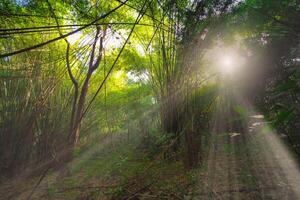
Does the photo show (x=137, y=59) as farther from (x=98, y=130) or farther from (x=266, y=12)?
(x=98, y=130)

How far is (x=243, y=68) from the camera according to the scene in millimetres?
2633

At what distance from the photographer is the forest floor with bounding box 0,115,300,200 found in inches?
85.1

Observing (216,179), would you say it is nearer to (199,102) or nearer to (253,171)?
(253,171)

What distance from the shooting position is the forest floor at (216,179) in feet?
7.09

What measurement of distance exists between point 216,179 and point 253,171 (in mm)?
436

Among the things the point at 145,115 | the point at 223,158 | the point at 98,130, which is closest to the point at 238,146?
the point at 223,158

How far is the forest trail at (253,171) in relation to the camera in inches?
82.4

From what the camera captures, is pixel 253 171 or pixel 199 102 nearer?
pixel 253 171

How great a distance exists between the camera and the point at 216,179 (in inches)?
102

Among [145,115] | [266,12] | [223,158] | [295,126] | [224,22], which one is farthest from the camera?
[145,115]

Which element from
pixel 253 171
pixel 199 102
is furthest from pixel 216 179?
pixel 199 102

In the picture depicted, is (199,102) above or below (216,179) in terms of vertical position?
above

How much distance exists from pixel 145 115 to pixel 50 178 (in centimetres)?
537

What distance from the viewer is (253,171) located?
263cm
